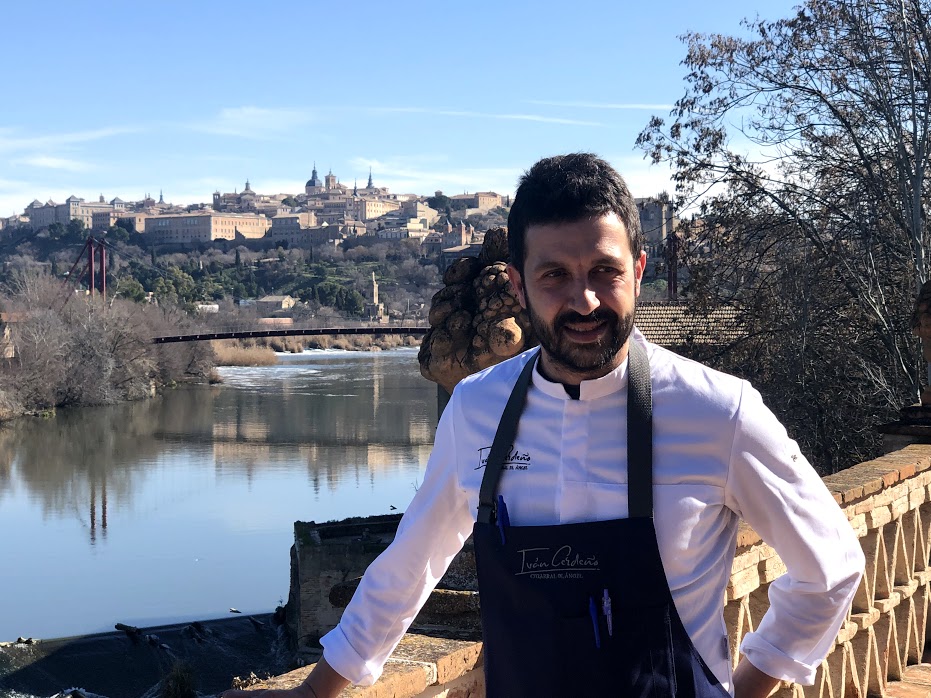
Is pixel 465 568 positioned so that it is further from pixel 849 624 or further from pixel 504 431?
pixel 504 431

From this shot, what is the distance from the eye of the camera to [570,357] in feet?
4.25

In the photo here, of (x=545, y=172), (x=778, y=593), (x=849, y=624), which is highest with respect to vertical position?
(x=545, y=172)

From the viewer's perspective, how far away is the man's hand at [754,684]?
131 centimetres

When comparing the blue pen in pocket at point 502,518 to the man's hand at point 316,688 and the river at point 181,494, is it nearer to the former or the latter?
the man's hand at point 316,688

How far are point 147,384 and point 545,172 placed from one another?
3767cm

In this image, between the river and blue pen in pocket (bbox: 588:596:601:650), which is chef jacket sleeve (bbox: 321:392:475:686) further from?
the river

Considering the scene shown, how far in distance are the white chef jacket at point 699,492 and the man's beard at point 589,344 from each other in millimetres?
22

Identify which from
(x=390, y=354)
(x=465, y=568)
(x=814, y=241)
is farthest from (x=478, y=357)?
(x=390, y=354)

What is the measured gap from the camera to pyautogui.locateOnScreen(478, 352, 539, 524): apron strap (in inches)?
50.6

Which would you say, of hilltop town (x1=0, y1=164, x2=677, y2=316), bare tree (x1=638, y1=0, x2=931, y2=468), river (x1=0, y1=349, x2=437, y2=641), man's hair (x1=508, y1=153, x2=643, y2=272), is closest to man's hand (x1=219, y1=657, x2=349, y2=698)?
man's hair (x1=508, y1=153, x2=643, y2=272)

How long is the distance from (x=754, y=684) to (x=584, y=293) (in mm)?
511

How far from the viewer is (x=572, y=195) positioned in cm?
129

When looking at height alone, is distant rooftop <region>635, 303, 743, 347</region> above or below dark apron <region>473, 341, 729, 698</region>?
above

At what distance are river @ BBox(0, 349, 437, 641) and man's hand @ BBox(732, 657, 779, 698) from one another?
1369 cm
